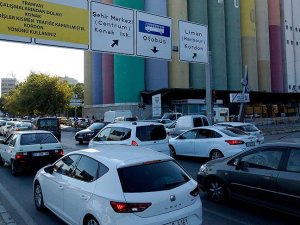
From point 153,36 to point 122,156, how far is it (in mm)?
12162

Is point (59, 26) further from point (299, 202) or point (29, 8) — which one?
point (299, 202)

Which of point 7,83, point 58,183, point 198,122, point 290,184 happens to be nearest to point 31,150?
point 58,183

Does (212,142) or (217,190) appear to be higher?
(212,142)

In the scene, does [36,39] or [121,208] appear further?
[36,39]

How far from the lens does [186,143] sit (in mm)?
13836

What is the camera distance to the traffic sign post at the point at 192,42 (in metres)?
18.0

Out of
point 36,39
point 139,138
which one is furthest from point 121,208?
point 36,39

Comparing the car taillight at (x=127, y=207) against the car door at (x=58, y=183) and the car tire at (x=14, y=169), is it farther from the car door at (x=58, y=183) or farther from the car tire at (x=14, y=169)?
the car tire at (x=14, y=169)

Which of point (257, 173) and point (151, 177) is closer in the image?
point (151, 177)

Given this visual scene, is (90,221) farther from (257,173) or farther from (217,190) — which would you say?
(217,190)

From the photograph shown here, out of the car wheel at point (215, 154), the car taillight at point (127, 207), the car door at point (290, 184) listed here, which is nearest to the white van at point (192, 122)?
the car wheel at point (215, 154)

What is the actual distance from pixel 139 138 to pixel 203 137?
3.40 m

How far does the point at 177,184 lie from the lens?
5.00m

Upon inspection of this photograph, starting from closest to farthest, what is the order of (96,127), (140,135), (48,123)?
(140,135) → (48,123) → (96,127)
